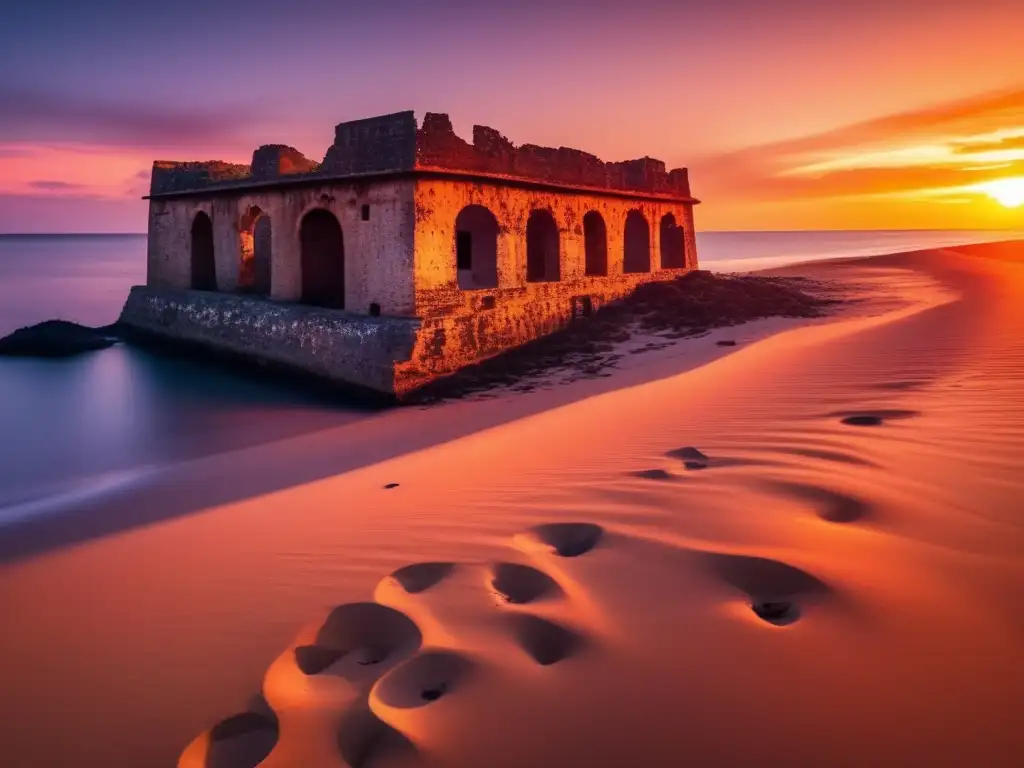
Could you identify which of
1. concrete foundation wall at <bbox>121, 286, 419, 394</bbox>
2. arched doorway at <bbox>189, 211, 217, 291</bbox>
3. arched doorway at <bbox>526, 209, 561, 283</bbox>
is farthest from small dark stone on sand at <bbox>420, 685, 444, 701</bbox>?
arched doorway at <bbox>189, 211, 217, 291</bbox>

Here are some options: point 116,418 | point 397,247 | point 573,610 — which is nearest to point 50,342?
point 116,418

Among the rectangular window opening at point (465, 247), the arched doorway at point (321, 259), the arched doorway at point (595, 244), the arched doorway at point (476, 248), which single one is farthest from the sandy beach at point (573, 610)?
the arched doorway at point (595, 244)

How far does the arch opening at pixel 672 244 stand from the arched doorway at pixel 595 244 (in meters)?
2.73

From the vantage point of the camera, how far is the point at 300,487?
5891mm

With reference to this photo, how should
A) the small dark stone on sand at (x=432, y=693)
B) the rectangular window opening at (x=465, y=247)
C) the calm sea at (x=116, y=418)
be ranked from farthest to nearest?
1. the rectangular window opening at (x=465, y=247)
2. the calm sea at (x=116, y=418)
3. the small dark stone on sand at (x=432, y=693)

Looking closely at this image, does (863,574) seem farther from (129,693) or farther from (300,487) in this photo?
(300,487)

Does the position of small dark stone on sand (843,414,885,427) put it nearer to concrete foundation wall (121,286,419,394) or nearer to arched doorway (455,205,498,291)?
concrete foundation wall (121,286,419,394)

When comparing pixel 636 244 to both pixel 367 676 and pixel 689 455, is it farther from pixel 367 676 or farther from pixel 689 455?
pixel 367 676

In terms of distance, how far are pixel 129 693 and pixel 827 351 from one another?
8827 millimetres

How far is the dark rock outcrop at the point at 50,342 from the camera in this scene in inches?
634

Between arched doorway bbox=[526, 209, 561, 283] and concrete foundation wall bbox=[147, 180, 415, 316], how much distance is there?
396 centimetres

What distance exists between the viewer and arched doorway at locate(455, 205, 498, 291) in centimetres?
1445

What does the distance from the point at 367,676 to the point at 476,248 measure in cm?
1258

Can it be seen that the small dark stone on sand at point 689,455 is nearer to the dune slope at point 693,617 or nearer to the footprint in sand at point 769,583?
the dune slope at point 693,617
